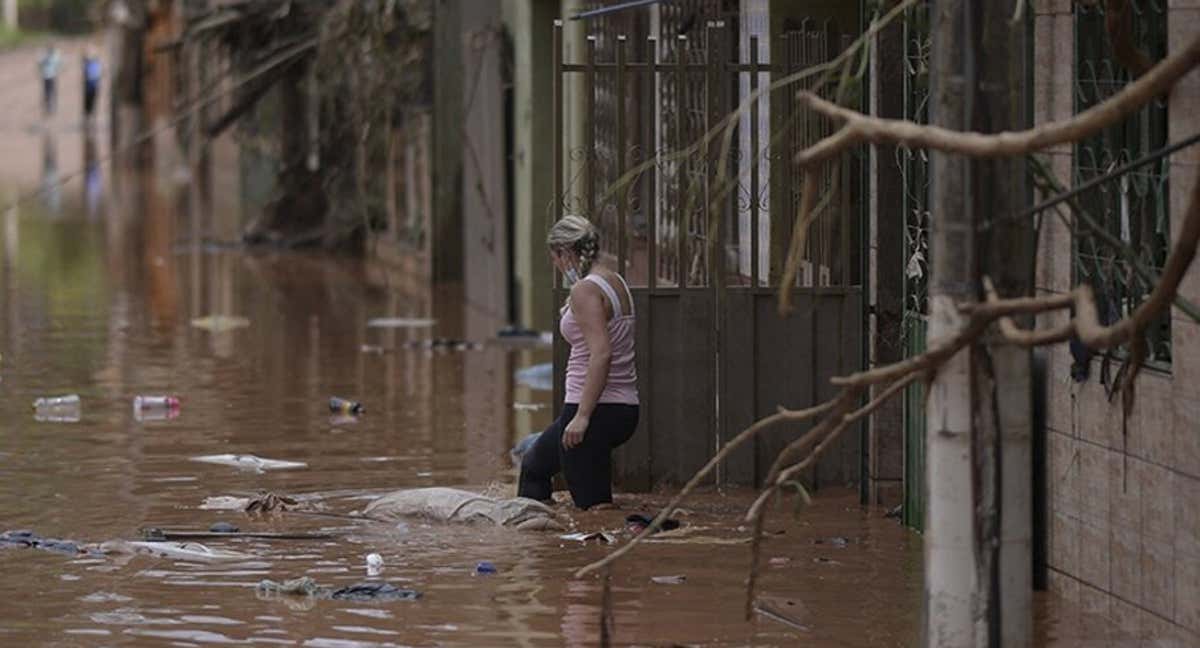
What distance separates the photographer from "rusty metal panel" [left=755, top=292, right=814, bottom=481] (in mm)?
12500

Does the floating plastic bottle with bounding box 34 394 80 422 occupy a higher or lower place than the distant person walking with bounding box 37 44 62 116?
lower

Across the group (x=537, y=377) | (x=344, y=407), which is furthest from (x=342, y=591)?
(x=537, y=377)

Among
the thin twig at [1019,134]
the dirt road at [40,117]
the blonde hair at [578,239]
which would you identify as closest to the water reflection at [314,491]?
the blonde hair at [578,239]

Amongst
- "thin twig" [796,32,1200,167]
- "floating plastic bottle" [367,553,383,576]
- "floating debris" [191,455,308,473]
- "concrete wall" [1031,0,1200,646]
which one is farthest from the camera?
"floating debris" [191,455,308,473]

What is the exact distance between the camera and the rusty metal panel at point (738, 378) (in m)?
12.5

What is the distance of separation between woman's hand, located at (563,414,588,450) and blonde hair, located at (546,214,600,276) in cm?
67

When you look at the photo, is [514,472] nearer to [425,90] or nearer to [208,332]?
[208,332]

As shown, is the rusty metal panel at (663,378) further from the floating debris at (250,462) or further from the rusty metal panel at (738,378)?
the floating debris at (250,462)

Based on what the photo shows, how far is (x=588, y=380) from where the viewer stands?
36.7 feet

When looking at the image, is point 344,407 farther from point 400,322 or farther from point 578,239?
point 400,322

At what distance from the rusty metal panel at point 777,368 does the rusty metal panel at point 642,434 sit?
54 cm

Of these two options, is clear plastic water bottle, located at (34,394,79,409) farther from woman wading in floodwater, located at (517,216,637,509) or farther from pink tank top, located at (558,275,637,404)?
pink tank top, located at (558,275,637,404)

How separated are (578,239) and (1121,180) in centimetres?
289

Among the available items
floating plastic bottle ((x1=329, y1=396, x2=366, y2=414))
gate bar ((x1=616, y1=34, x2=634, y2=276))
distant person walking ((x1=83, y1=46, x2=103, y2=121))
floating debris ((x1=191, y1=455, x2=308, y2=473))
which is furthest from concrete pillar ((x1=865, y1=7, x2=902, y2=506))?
distant person walking ((x1=83, y1=46, x2=103, y2=121))
